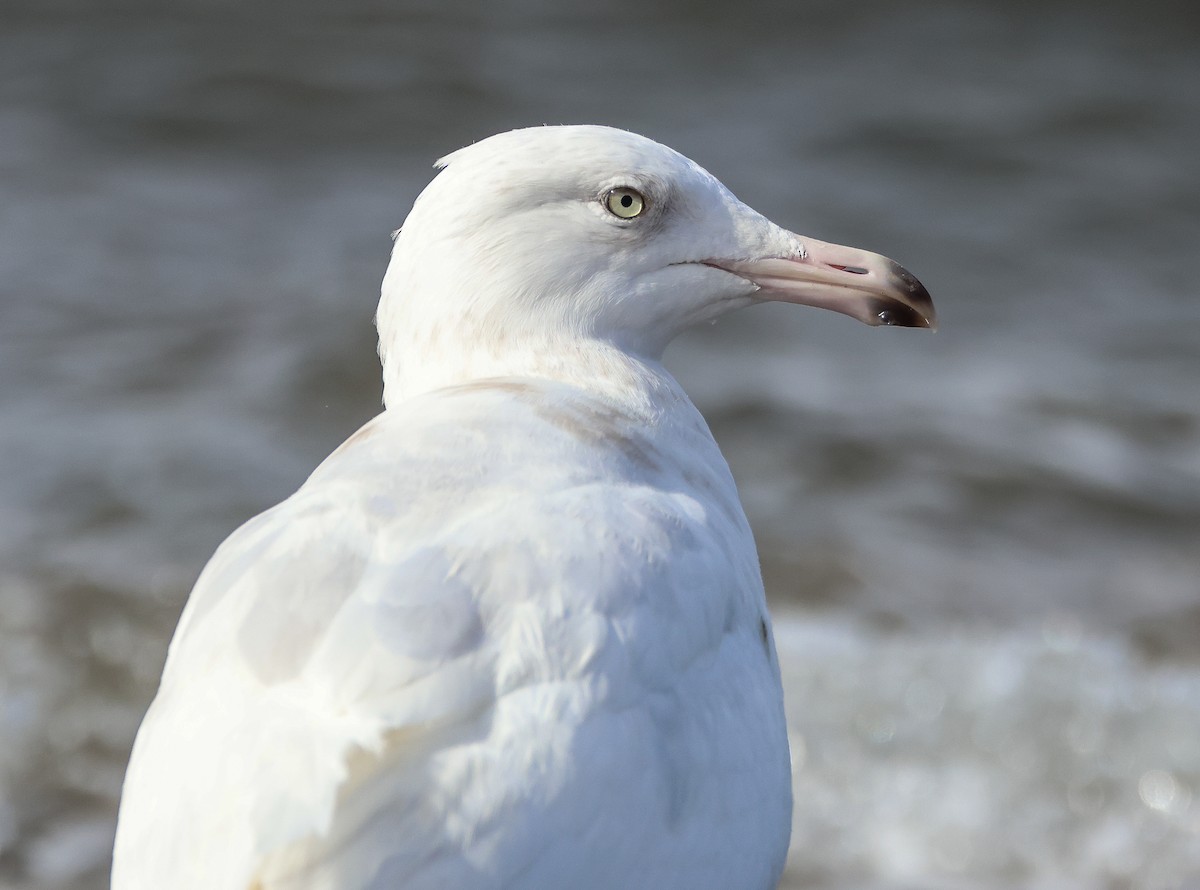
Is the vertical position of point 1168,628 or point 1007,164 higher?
point 1007,164

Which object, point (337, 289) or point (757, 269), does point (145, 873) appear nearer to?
point (757, 269)

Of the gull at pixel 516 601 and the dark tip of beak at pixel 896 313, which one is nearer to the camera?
the gull at pixel 516 601

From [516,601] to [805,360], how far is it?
21.0 ft

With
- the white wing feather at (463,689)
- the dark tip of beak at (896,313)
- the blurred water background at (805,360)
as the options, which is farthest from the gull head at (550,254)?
the blurred water background at (805,360)

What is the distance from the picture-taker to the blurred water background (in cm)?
571

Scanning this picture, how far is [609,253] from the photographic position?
10.6 ft

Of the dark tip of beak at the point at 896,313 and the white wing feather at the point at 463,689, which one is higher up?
the dark tip of beak at the point at 896,313

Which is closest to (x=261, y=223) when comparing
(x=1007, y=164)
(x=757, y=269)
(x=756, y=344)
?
(x=756, y=344)

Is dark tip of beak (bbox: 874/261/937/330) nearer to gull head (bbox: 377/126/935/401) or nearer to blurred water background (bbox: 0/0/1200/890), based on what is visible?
gull head (bbox: 377/126/935/401)

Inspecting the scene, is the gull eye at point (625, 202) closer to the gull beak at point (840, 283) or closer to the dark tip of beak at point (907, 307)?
the gull beak at point (840, 283)

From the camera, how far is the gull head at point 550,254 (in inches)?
124

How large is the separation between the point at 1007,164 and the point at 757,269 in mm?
7997

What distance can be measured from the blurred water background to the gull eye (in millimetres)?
2644

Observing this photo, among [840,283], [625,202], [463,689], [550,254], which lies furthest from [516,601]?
[840,283]
